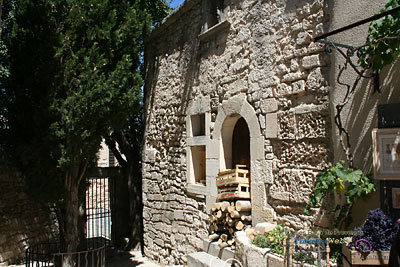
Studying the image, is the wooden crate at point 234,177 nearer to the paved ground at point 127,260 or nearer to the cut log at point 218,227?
the cut log at point 218,227

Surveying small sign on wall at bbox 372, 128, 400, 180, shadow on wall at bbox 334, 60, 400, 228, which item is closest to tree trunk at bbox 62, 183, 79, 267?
shadow on wall at bbox 334, 60, 400, 228

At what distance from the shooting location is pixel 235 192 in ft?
16.2

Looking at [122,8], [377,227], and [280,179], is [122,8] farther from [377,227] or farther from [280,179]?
[377,227]

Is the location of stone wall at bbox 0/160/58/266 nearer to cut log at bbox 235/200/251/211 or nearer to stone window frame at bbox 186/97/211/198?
stone window frame at bbox 186/97/211/198

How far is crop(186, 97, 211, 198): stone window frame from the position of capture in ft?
19.1

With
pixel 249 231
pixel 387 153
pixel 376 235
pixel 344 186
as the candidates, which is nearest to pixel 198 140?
pixel 249 231

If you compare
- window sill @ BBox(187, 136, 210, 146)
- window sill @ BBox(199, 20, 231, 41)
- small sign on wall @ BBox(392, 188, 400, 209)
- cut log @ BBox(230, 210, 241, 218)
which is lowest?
cut log @ BBox(230, 210, 241, 218)

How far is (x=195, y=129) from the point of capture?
251 inches

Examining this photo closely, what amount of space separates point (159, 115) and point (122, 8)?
225 cm

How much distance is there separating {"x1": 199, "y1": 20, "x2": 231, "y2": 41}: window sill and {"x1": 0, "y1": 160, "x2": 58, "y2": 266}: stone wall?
433cm

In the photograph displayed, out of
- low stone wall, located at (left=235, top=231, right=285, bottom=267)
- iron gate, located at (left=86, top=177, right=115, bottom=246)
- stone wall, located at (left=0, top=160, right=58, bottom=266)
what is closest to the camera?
low stone wall, located at (left=235, top=231, right=285, bottom=267)

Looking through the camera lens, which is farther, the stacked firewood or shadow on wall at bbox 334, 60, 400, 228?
the stacked firewood

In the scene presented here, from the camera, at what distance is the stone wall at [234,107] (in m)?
4.11

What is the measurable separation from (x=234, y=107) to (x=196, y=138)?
118 centimetres
